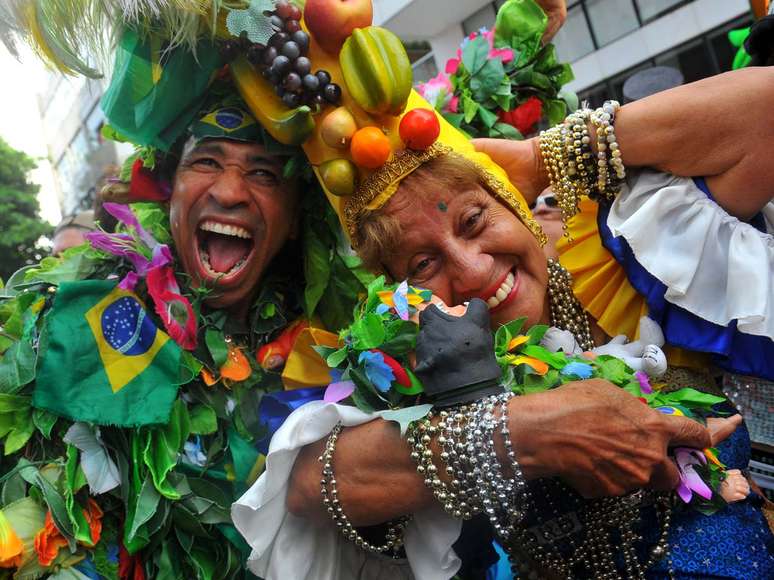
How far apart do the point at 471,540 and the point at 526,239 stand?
80cm

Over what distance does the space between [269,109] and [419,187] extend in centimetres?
59

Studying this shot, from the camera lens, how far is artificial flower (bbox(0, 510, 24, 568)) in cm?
174

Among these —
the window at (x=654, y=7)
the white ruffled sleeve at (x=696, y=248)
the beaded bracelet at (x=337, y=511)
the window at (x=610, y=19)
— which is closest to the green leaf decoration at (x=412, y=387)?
the beaded bracelet at (x=337, y=511)

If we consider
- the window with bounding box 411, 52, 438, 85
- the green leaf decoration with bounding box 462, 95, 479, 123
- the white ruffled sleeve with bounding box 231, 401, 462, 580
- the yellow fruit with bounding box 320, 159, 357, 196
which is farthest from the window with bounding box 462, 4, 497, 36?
the white ruffled sleeve with bounding box 231, 401, 462, 580

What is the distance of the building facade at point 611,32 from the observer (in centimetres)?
831

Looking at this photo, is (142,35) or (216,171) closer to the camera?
(142,35)

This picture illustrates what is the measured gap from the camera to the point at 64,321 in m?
2.05

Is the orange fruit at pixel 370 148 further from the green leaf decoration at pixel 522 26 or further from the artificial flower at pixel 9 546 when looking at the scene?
the artificial flower at pixel 9 546

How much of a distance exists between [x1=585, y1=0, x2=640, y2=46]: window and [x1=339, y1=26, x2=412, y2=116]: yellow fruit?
27.5 ft

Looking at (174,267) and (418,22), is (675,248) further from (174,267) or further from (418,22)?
(418,22)

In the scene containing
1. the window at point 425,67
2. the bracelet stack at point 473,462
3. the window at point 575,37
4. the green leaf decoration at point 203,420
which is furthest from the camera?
the window at point 425,67

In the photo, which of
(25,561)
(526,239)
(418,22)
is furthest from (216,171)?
(418,22)

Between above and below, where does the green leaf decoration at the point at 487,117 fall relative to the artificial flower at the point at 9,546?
above

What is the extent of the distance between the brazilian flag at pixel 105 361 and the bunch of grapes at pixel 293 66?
807mm
